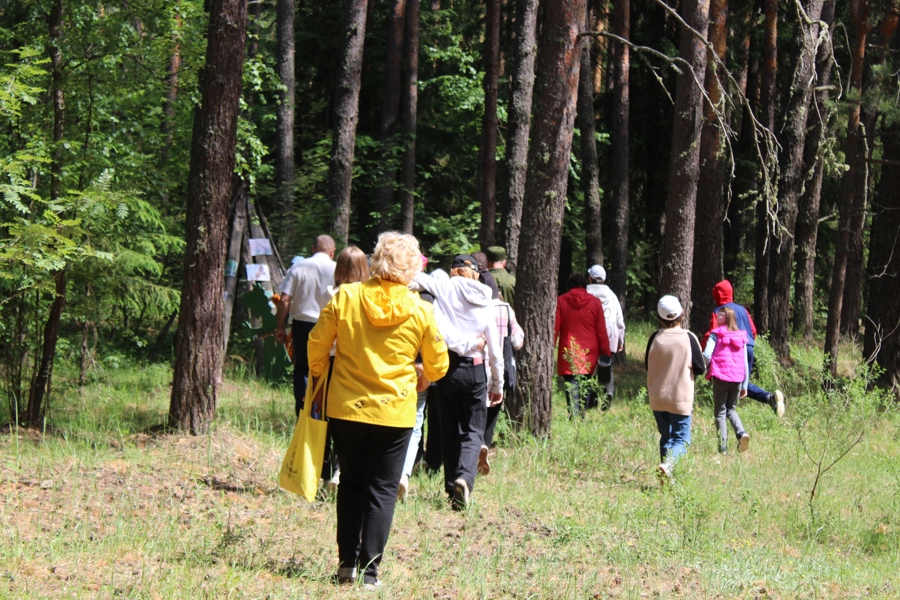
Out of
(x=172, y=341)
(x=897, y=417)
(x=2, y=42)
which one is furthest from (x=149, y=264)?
(x=897, y=417)

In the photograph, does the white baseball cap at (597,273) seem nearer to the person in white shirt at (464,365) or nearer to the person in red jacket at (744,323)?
the person in red jacket at (744,323)

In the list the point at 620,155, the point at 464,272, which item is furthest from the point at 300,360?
the point at 620,155

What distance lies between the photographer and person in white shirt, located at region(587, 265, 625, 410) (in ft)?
41.5

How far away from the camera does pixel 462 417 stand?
24.6 ft

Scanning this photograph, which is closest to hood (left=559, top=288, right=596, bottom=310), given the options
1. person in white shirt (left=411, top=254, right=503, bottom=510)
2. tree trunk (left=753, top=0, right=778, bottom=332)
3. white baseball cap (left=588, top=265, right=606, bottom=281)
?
white baseball cap (left=588, top=265, right=606, bottom=281)

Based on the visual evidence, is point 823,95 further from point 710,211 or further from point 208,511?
point 208,511

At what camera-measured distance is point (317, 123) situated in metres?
23.9

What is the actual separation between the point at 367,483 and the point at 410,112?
16.3m

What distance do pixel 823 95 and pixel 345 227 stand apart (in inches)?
430

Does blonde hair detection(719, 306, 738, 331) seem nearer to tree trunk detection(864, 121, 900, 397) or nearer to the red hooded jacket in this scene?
the red hooded jacket

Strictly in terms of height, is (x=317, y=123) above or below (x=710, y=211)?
above

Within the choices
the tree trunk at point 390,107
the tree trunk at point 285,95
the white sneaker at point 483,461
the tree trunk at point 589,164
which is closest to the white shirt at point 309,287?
the white sneaker at point 483,461

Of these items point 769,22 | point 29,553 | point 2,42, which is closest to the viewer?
point 29,553

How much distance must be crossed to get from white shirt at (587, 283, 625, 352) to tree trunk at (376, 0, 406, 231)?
26.8 ft
